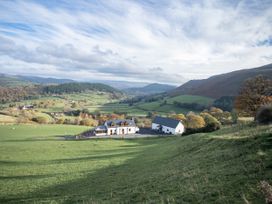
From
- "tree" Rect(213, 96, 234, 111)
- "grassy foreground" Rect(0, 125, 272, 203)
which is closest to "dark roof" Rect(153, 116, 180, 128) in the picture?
"tree" Rect(213, 96, 234, 111)

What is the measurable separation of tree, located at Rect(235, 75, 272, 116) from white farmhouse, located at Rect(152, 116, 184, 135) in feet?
168

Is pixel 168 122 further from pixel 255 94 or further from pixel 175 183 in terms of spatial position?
pixel 175 183

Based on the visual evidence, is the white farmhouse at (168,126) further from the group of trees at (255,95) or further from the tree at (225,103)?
the tree at (225,103)

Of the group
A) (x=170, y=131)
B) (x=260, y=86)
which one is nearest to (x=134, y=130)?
(x=170, y=131)

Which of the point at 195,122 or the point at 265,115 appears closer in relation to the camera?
the point at 265,115

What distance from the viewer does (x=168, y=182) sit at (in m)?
16.8

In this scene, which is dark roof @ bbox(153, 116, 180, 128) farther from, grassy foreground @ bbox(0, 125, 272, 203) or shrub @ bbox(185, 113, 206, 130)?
grassy foreground @ bbox(0, 125, 272, 203)

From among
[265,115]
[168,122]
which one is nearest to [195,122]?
[168,122]

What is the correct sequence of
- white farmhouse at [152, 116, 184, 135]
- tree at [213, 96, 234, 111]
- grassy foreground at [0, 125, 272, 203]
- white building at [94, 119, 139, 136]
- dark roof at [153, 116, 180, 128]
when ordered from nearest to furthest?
1. grassy foreground at [0, 125, 272, 203]
2. white farmhouse at [152, 116, 184, 135]
3. dark roof at [153, 116, 180, 128]
4. white building at [94, 119, 139, 136]
5. tree at [213, 96, 234, 111]

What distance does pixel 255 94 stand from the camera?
54.8 meters

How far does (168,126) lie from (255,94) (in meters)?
59.3

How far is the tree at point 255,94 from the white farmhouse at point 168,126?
168 ft

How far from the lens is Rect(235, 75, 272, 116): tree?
179 ft

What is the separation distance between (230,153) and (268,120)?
18.3 m
